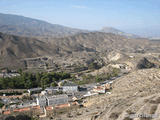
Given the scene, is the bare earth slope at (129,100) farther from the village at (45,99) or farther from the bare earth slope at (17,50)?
the bare earth slope at (17,50)

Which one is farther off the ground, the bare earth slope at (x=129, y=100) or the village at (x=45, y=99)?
the bare earth slope at (x=129, y=100)

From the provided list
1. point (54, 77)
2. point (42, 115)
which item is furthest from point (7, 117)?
point (54, 77)

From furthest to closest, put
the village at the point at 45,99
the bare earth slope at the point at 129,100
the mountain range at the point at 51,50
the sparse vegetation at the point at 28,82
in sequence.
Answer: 1. the mountain range at the point at 51,50
2. the sparse vegetation at the point at 28,82
3. the village at the point at 45,99
4. the bare earth slope at the point at 129,100

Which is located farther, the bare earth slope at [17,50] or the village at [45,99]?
the bare earth slope at [17,50]

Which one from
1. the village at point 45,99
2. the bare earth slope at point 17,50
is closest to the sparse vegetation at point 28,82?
the village at point 45,99

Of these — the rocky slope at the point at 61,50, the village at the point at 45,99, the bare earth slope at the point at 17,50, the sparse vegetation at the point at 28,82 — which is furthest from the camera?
the rocky slope at the point at 61,50

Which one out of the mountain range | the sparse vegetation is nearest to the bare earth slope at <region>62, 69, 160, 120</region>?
the sparse vegetation

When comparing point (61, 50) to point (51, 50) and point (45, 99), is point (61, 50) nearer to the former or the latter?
point (51, 50)

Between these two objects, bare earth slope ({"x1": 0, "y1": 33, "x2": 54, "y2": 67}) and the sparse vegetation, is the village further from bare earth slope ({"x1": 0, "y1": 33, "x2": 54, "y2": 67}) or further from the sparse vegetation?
bare earth slope ({"x1": 0, "y1": 33, "x2": 54, "y2": 67})

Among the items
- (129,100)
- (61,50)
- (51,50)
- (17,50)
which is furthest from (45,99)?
(61,50)
